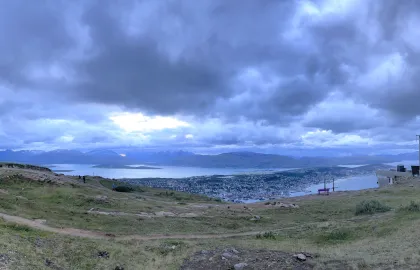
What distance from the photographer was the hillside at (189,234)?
17641mm

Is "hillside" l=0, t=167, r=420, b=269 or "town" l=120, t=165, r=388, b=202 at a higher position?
"hillside" l=0, t=167, r=420, b=269

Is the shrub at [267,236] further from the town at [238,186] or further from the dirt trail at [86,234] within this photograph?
the town at [238,186]

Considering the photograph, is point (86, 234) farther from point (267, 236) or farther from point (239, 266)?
point (239, 266)

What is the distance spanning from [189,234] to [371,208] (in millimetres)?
17601

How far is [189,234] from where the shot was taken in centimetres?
2753

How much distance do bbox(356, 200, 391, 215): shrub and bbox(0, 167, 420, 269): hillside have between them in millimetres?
125

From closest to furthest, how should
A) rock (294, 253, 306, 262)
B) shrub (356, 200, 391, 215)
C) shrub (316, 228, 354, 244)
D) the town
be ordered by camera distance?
1. rock (294, 253, 306, 262)
2. shrub (316, 228, 354, 244)
3. shrub (356, 200, 391, 215)
4. the town

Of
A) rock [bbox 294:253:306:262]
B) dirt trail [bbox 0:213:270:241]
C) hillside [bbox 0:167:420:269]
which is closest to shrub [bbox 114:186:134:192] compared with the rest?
hillside [bbox 0:167:420:269]

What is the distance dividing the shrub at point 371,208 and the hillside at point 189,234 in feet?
0.41

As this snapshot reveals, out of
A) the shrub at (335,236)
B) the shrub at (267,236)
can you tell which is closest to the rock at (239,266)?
the shrub at (267,236)

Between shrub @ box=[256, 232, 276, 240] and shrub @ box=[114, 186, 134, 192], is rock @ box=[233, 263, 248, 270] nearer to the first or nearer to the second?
shrub @ box=[256, 232, 276, 240]

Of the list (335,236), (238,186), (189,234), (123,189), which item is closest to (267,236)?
(335,236)

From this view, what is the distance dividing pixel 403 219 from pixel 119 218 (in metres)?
21.4

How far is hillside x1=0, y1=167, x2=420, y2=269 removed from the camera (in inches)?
695
